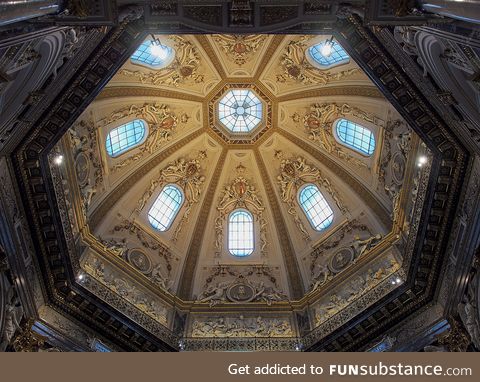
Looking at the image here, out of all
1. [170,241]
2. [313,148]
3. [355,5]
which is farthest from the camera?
[313,148]

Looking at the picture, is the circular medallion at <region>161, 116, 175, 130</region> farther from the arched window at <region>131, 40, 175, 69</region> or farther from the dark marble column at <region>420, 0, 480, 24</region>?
the dark marble column at <region>420, 0, 480, 24</region>

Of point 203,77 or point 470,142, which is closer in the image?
point 470,142

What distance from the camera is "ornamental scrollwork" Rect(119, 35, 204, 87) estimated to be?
23047 mm

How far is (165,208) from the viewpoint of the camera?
24688 millimetres

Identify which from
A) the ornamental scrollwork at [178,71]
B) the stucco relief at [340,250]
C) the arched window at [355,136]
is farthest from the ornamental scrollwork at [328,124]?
the ornamental scrollwork at [178,71]

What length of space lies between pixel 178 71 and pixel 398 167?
37.6 ft

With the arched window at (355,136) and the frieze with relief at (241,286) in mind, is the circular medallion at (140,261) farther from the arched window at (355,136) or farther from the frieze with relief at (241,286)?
the arched window at (355,136)

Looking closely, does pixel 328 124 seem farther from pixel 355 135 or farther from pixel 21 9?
pixel 21 9

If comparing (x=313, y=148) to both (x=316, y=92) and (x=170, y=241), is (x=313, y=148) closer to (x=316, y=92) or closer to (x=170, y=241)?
(x=316, y=92)

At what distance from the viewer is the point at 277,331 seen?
2044 centimetres

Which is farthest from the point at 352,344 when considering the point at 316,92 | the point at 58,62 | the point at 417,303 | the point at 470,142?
the point at 58,62

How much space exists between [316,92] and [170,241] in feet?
33.2

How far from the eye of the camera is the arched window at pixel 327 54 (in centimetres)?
2220

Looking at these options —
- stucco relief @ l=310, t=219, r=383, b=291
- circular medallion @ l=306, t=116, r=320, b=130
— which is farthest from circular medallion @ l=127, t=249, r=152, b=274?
circular medallion @ l=306, t=116, r=320, b=130
